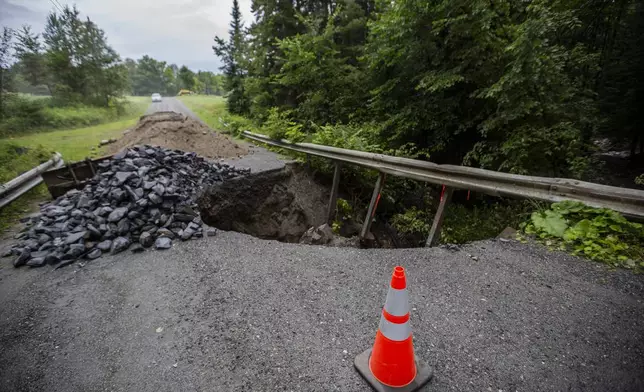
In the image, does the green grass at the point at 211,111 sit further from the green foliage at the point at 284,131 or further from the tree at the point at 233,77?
the green foliage at the point at 284,131

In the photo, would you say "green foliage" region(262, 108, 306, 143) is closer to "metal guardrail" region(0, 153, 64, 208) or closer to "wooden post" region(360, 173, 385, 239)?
"wooden post" region(360, 173, 385, 239)

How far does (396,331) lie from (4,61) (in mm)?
9660

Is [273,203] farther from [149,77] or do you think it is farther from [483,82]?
[149,77]

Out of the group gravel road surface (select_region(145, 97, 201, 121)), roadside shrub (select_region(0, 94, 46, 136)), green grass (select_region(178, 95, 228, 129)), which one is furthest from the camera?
gravel road surface (select_region(145, 97, 201, 121))

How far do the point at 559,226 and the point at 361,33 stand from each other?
16.2 m

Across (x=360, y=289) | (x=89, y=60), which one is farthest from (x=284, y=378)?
(x=89, y=60)

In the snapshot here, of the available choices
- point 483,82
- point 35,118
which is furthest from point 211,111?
point 483,82

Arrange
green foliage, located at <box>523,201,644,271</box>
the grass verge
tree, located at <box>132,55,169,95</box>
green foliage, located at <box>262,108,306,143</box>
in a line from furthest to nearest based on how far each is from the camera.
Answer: tree, located at <box>132,55,169,95</box>, the grass verge, green foliage, located at <box>262,108,306,143</box>, green foliage, located at <box>523,201,644,271</box>

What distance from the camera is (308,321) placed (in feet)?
6.48

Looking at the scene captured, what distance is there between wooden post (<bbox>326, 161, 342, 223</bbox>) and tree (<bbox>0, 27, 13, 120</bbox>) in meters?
6.65

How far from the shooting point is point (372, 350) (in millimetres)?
1671

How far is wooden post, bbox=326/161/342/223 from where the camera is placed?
5965 millimetres

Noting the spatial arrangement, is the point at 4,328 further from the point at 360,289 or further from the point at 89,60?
the point at 89,60

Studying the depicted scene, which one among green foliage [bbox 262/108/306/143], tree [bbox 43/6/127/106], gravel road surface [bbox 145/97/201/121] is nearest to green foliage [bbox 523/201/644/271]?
green foliage [bbox 262/108/306/143]
